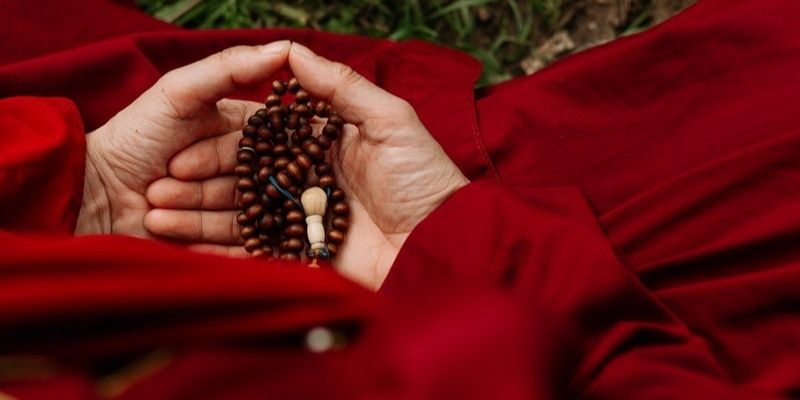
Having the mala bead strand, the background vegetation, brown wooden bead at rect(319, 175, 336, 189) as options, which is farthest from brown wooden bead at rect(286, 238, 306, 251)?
the background vegetation

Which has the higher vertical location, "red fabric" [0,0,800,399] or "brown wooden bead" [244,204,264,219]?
"red fabric" [0,0,800,399]

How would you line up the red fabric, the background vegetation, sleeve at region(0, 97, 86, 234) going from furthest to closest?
the background vegetation
sleeve at region(0, 97, 86, 234)
the red fabric

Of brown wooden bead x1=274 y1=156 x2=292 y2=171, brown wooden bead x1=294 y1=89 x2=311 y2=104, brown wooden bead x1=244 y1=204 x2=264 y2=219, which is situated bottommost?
brown wooden bead x1=244 y1=204 x2=264 y2=219

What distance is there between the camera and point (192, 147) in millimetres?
1314

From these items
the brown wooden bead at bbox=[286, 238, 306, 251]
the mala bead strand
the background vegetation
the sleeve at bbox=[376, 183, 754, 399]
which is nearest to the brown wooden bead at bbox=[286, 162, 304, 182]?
the mala bead strand

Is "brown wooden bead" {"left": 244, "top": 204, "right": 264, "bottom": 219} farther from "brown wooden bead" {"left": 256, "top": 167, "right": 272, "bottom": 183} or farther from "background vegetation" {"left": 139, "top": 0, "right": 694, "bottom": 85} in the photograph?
"background vegetation" {"left": 139, "top": 0, "right": 694, "bottom": 85}

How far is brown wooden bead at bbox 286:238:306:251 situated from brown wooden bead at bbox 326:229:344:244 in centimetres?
5

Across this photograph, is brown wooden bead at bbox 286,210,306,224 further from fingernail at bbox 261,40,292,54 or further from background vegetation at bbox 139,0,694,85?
background vegetation at bbox 139,0,694,85

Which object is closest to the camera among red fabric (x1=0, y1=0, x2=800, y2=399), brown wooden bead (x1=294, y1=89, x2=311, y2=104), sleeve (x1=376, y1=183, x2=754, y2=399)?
red fabric (x1=0, y1=0, x2=800, y2=399)

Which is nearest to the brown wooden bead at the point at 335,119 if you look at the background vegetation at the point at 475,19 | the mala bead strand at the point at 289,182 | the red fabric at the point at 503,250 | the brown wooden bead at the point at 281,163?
the mala bead strand at the point at 289,182

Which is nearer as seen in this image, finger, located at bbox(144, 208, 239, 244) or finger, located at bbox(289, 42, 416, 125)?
finger, located at bbox(289, 42, 416, 125)

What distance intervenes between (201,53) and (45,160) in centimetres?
44

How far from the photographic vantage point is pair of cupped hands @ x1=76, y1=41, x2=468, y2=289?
1.22 m

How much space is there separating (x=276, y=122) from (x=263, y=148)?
5 cm
